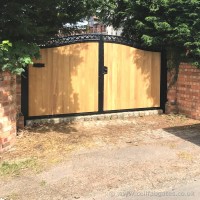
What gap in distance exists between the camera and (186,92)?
888cm

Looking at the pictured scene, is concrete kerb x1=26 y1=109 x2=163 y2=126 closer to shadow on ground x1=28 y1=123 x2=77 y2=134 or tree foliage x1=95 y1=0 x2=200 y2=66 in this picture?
shadow on ground x1=28 y1=123 x2=77 y2=134

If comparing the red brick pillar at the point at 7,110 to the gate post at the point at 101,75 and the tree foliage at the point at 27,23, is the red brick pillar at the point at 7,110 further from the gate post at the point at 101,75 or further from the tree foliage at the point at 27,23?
the gate post at the point at 101,75

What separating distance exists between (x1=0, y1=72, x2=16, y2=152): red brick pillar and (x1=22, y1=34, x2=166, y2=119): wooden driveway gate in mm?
1233

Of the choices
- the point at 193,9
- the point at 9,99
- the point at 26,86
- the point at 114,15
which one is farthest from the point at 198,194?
the point at 114,15

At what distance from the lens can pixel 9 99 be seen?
19.4ft

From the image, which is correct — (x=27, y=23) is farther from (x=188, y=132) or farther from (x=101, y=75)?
(x=188, y=132)

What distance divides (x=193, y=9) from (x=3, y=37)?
4472 mm

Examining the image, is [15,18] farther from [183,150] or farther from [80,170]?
[183,150]

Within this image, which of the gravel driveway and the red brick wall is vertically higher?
the red brick wall

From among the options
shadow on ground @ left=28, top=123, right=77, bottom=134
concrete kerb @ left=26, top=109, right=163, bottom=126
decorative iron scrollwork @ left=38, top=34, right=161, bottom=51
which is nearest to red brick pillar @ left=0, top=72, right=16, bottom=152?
shadow on ground @ left=28, top=123, right=77, bottom=134

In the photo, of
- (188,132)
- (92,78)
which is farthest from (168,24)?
(188,132)

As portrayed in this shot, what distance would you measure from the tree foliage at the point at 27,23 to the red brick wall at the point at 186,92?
135 inches

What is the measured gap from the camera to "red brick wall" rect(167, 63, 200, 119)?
8.59 meters

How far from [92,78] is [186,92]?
8.03 ft
